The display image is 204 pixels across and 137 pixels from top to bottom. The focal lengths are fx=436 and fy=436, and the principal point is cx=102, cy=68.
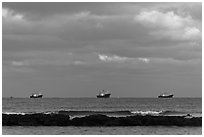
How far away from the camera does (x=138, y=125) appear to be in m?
31.3

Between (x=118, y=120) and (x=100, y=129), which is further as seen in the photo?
(x=118, y=120)

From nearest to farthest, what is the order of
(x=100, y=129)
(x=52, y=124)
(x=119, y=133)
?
(x=119, y=133) → (x=100, y=129) → (x=52, y=124)

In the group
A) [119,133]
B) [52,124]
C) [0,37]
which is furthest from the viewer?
[52,124]

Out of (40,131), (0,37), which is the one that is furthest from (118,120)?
(0,37)

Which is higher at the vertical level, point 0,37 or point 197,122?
point 0,37

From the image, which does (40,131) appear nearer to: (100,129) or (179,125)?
(100,129)

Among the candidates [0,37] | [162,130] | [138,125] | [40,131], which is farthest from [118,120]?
[0,37]

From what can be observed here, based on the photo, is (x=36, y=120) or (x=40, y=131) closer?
(x=40, y=131)

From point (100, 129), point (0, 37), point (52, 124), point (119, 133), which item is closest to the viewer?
point (0, 37)

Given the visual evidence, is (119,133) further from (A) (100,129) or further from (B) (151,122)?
(B) (151,122)

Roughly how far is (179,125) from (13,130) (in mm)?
11437

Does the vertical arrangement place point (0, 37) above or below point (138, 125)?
above

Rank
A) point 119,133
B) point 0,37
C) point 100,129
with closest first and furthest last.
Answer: point 0,37 → point 119,133 → point 100,129

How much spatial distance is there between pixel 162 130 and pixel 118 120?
13.8 feet
